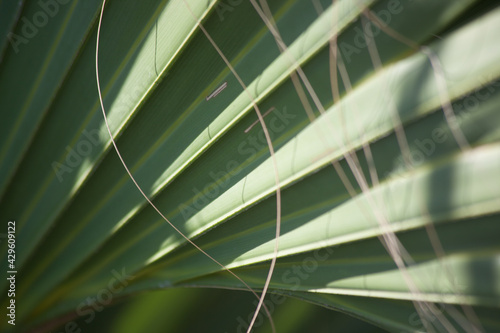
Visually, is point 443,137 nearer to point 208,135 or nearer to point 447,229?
point 447,229
